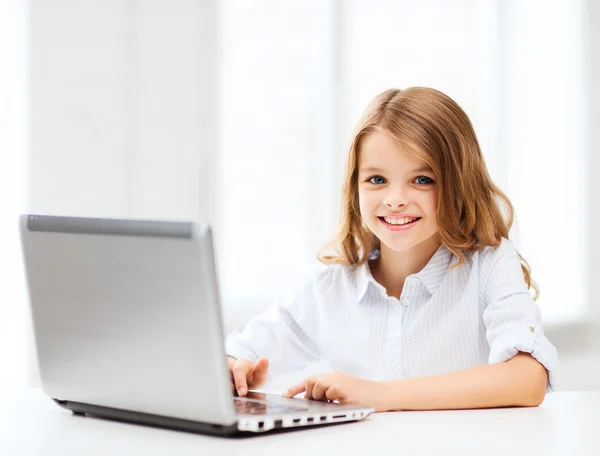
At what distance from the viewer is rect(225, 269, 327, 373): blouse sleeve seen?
1595mm

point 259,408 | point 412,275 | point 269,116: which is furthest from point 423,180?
point 269,116

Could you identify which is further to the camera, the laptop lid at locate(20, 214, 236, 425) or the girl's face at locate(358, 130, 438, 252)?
the girl's face at locate(358, 130, 438, 252)

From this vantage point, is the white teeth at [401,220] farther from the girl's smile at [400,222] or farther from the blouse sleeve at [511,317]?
the blouse sleeve at [511,317]

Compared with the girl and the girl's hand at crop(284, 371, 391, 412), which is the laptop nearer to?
the girl's hand at crop(284, 371, 391, 412)

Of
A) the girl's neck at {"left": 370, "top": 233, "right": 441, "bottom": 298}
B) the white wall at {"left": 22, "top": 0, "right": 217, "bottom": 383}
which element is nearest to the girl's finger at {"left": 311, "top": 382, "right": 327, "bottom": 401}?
the girl's neck at {"left": 370, "top": 233, "right": 441, "bottom": 298}

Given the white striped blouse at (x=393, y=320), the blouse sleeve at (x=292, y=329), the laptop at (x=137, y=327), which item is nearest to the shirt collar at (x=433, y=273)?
the white striped blouse at (x=393, y=320)

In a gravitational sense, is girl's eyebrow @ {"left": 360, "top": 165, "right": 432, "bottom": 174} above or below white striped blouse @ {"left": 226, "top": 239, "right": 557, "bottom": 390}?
above

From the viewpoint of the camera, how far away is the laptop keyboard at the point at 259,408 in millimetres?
903

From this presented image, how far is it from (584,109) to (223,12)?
1.53m

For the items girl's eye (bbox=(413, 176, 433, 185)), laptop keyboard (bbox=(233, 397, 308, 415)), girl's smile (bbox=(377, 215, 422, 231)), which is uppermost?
girl's eye (bbox=(413, 176, 433, 185))

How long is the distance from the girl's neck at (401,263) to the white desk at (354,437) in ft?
1.66

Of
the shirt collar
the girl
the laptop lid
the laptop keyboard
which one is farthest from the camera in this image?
the shirt collar

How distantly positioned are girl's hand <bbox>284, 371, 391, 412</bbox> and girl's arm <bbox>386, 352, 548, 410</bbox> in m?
0.02

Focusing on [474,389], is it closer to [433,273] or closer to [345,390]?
[345,390]
